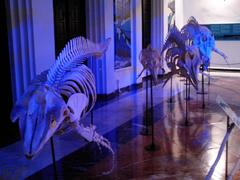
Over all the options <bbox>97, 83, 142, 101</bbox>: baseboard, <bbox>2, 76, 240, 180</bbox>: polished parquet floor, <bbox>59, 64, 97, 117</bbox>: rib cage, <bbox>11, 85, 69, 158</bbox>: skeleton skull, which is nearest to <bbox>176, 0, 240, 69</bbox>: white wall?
<bbox>97, 83, 142, 101</bbox>: baseboard

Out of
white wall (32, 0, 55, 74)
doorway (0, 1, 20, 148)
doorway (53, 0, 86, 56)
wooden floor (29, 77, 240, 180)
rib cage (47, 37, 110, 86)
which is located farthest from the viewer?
doorway (53, 0, 86, 56)

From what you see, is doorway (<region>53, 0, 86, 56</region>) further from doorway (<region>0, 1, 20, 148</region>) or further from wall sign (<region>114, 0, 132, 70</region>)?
doorway (<region>0, 1, 20, 148</region>)

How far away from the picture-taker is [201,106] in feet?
23.5

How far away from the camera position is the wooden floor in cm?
377

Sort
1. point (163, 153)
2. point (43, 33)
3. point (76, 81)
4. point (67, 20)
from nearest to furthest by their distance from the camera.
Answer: point (76, 81)
point (163, 153)
point (43, 33)
point (67, 20)

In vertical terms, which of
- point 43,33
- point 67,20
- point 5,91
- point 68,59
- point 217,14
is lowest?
point 5,91

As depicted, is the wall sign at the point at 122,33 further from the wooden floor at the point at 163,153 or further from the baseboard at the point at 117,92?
the wooden floor at the point at 163,153

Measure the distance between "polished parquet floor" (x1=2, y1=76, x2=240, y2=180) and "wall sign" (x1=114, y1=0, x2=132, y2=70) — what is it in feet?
7.50

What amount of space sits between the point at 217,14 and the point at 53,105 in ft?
42.2

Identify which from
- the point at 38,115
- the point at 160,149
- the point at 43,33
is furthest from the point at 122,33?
the point at 38,115

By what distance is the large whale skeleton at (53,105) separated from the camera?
2.22 meters

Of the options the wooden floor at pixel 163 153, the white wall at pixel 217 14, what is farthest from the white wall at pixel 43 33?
the white wall at pixel 217 14

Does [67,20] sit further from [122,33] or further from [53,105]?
[53,105]

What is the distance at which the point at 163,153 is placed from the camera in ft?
14.4
